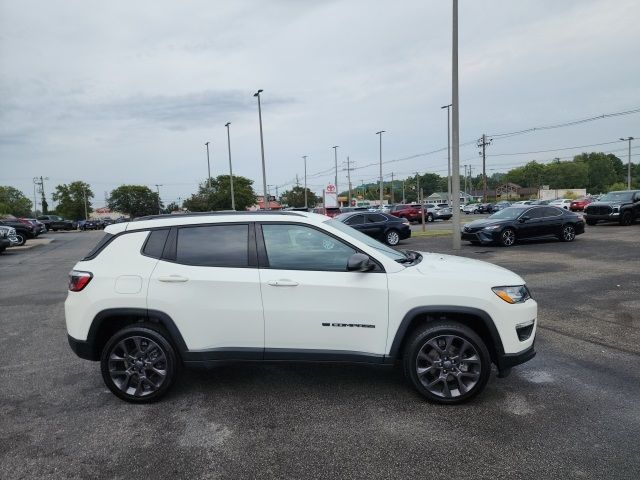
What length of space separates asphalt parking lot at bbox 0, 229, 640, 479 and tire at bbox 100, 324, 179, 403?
0.13 m

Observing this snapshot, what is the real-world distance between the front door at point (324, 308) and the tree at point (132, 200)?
101m

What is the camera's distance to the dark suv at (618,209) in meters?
21.9

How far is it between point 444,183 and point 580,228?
171 meters

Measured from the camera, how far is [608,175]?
141500 millimetres

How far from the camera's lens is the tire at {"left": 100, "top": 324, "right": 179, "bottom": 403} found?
158 inches

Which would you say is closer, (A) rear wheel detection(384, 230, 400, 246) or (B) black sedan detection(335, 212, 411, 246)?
(B) black sedan detection(335, 212, 411, 246)

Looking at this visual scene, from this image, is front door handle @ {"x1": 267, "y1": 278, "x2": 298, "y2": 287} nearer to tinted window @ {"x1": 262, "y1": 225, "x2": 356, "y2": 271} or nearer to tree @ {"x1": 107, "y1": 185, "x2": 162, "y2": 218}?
tinted window @ {"x1": 262, "y1": 225, "x2": 356, "y2": 271}

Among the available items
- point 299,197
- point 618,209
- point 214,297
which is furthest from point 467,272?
point 299,197

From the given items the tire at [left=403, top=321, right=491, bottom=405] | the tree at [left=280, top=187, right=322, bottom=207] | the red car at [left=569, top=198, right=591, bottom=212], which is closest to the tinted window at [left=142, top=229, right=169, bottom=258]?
the tire at [left=403, top=321, right=491, bottom=405]

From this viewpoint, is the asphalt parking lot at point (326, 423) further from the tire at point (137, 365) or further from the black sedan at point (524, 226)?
the black sedan at point (524, 226)

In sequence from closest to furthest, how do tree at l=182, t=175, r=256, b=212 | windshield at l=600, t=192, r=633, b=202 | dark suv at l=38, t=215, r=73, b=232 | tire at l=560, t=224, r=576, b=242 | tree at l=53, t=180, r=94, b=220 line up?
tire at l=560, t=224, r=576, b=242 → windshield at l=600, t=192, r=633, b=202 → dark suv at l=38, t=215, r=73, b=232 → tree at l=182, t=175, r=256, b=212 → tree at l=53, t=180, r=94, b=220

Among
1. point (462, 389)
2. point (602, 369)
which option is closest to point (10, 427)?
point (462, 389)

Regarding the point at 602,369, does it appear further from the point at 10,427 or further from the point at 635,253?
the point at 635,253

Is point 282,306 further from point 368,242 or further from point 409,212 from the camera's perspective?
point 409,212
